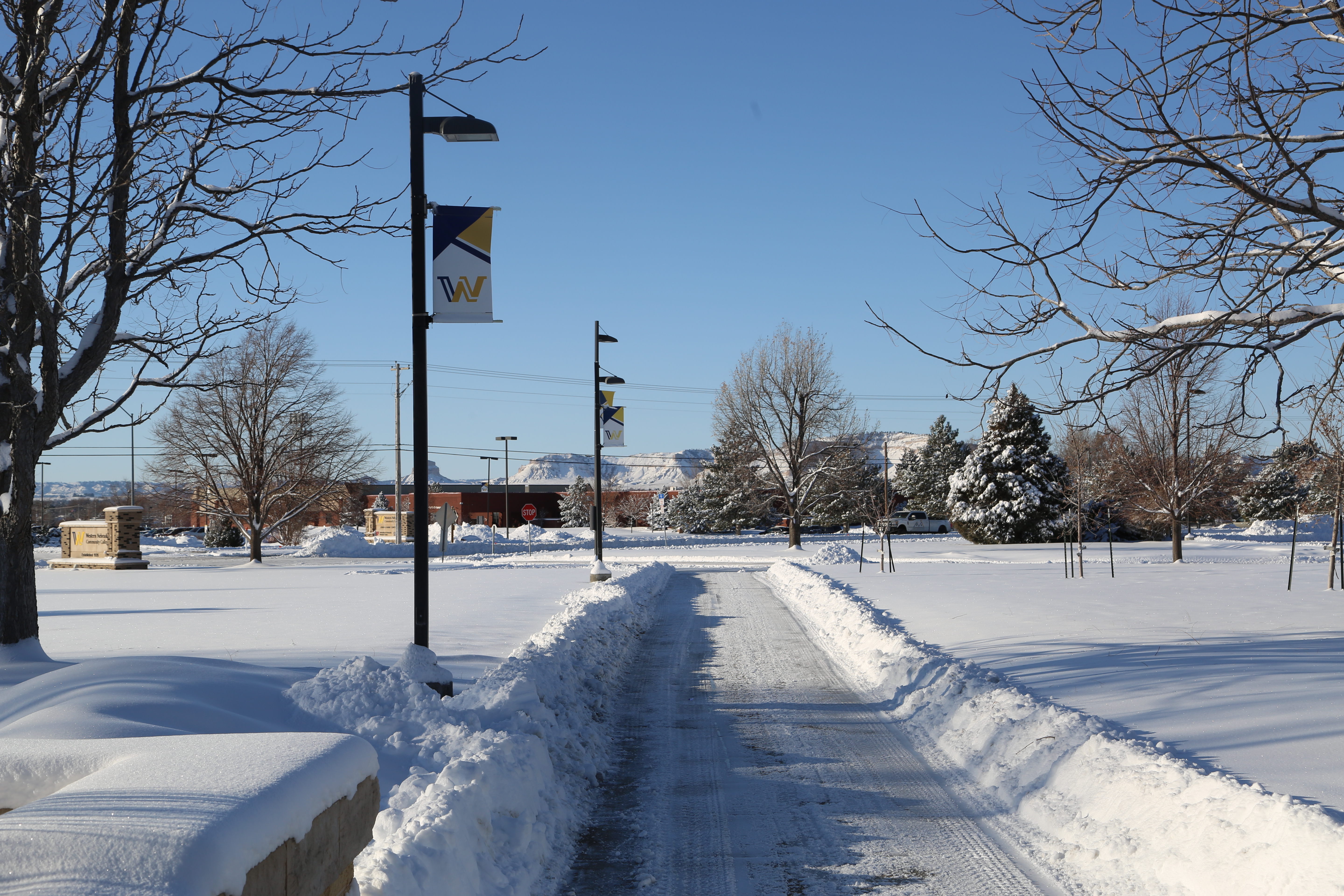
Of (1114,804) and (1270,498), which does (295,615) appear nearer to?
(1114,804)

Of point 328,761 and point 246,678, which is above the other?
point 328,761

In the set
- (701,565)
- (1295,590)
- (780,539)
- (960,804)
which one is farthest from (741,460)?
(960,804)

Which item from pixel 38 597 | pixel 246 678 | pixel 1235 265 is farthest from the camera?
pixel 38 597

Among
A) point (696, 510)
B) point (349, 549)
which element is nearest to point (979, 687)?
point (349, 549)

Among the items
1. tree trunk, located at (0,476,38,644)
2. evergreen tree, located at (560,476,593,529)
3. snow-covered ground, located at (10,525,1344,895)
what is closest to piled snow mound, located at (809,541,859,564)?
snow-covered ground, located at (10,525,1344,895)

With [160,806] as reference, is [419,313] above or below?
above

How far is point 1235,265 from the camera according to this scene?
7.30 m

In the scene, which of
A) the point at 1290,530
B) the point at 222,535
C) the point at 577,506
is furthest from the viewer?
the point at 577,506

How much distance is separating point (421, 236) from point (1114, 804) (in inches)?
299

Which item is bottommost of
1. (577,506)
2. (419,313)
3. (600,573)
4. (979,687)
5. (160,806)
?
(600,573)

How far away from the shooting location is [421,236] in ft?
30.2

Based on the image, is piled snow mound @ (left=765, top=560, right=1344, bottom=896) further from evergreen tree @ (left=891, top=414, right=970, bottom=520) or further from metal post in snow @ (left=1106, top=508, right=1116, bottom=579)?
evergreen tree @ (left=891, top=414, right=970, bottom=520)

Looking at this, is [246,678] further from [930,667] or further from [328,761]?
[930,667]

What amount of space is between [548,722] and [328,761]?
4.35 metres
